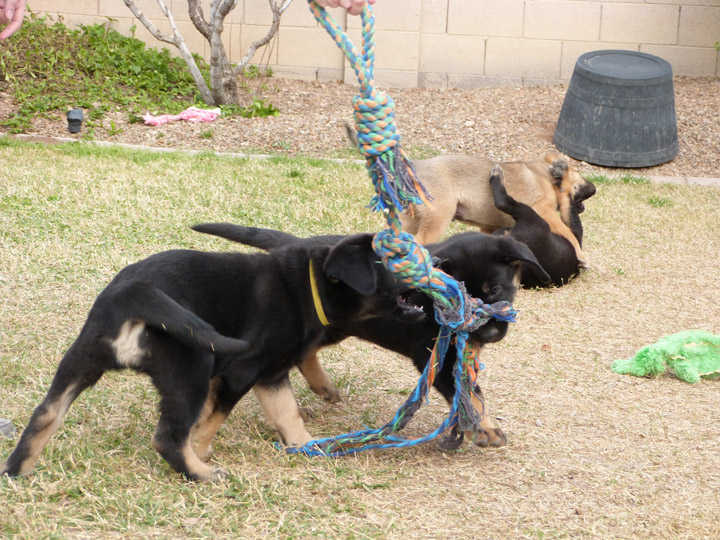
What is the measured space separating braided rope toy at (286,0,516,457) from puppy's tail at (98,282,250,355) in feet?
2.28

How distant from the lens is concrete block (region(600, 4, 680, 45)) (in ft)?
35.5

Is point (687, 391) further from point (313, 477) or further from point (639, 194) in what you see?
point (639, 194)

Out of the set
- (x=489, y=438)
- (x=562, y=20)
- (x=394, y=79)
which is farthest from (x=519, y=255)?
(x=562, y=20)

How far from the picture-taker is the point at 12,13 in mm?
3633

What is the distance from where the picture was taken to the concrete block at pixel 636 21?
35.5ft

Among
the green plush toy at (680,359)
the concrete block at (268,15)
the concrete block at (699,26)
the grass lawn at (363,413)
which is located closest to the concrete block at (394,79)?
the concrete block at (268,15)

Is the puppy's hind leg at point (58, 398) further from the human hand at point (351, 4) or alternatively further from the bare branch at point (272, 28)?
the bare branch at point (272, 28)

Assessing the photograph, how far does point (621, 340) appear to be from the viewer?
191 inches

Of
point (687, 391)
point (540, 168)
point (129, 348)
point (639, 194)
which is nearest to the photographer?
point (129, 348)

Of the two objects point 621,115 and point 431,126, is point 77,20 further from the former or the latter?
point 621,115

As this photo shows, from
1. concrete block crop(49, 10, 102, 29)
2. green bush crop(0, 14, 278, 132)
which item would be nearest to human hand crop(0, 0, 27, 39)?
green bush crop(0, 14, 278, 132)

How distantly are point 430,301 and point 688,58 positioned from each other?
29.9ft

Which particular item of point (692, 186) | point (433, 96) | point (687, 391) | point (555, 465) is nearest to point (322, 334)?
point (555, 465)

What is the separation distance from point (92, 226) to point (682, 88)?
8396 millimetres
